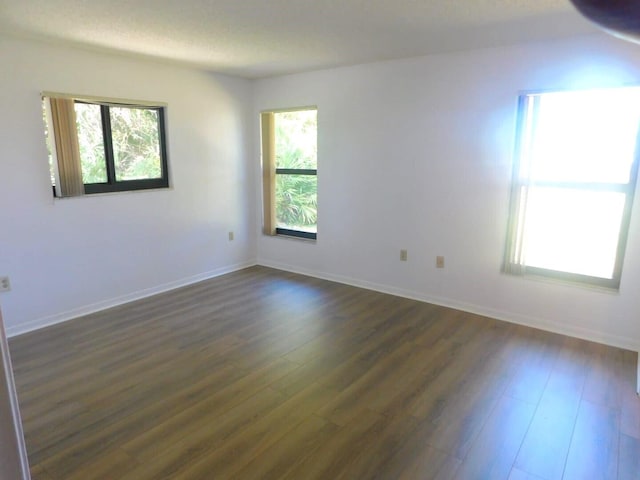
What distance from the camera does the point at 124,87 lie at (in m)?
3.72

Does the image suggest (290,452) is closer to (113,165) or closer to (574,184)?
(574,184)

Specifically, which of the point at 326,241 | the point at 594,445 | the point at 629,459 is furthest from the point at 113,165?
the point at 629,459

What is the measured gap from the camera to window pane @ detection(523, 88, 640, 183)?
114 inches

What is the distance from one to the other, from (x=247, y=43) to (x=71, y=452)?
287 cm

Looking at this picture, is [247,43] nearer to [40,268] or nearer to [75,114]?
[75,114]

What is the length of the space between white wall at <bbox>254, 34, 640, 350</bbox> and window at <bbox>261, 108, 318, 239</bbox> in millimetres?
196

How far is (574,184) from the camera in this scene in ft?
10.3

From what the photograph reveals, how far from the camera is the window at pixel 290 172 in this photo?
471 cm

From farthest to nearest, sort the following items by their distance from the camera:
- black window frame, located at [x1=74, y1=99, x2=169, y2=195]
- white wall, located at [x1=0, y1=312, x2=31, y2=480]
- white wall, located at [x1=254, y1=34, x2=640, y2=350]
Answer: black window frame, located at [x1=74, y1=99, x2=169, y2=195], white wall, located at [x1=254, y1=34, x2=640, y2=350], white wall, located at [x1=0, y1=312, x2=31, y2=480]

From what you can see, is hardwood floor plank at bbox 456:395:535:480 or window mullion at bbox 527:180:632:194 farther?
window mullion at bbox 527:180:632:194

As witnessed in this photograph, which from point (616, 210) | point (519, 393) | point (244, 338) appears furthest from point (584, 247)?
point (244, 338)

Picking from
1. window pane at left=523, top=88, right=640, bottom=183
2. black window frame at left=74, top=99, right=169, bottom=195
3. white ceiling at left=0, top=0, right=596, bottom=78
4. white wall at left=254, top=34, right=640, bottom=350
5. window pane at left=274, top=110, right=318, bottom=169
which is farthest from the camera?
window pane at left=274, top=110, right=318, bottom=169

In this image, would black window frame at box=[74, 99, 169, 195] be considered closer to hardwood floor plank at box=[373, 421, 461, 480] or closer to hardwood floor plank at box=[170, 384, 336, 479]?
hardwood floor plank at box=[170, 384, 336, 479]

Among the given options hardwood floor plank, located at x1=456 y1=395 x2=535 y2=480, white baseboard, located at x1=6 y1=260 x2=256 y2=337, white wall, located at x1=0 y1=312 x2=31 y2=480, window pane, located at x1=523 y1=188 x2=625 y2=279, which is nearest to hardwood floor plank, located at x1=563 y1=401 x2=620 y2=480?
hardwood floor plank, located at x1=456 y1=395 x2=535 y2=480
